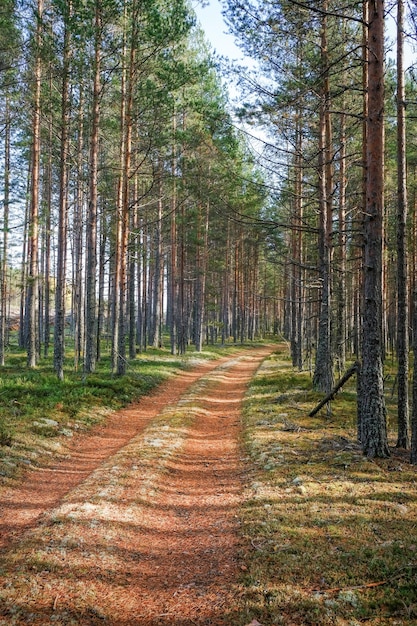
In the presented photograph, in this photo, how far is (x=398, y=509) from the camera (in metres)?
5.28

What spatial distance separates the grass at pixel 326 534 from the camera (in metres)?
3.50

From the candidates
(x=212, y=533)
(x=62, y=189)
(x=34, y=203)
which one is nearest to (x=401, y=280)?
(x=212, y=533)

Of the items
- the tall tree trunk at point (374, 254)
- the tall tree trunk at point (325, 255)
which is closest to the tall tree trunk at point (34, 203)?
the tall tree trunk at point (325, 255)

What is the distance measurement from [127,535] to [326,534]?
7.65 ft

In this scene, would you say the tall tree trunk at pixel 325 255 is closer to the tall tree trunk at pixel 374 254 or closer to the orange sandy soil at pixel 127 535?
the tall tree trunk at pixel 374 254

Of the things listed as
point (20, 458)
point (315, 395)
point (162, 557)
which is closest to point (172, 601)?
point (162, 557)

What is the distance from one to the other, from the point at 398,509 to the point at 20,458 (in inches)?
249

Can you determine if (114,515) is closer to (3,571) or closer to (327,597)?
(3,571)

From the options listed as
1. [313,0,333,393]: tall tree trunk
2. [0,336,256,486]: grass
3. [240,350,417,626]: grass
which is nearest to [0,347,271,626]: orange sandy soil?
[240,350,417,626]: grass

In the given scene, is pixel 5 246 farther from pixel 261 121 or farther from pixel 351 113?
pixel 351 113

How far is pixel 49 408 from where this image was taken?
418 inches

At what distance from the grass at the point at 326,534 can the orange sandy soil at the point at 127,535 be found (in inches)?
12.2

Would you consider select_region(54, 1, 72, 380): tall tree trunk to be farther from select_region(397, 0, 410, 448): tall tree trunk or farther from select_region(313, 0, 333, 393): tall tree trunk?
select_region(397, 0, 410, 448): tall tree trunk

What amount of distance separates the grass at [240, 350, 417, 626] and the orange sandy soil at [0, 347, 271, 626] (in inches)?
12.2
